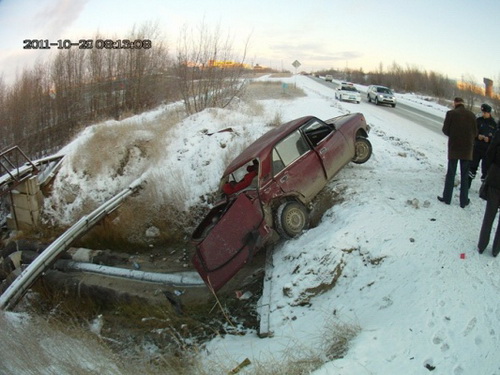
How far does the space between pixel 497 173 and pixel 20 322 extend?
7661 millimetres

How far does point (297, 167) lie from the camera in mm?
7488

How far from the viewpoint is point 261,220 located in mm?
6805

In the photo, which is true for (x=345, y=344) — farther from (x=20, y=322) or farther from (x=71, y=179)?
(x=71, y=179)

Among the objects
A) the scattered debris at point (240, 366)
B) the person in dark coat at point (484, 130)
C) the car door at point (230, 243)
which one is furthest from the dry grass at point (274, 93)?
the scattered debris at point (240, 366)

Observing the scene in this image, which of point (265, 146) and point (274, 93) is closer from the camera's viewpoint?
point (265, 146)

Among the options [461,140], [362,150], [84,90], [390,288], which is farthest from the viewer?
[84,90]

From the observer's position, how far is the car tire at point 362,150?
9.22m

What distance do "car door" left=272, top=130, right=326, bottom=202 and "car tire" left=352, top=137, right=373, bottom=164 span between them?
1862 millimetres

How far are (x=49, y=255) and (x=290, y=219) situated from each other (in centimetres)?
559

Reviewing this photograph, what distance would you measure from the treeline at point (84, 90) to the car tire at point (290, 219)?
56.1 ft

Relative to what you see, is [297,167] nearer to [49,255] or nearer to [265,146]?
[265,146]

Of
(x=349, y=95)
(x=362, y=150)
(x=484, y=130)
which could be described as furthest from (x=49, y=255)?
(x=349, y=95)

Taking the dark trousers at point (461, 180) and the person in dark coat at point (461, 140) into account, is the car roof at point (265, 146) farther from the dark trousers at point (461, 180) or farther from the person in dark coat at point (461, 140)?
the dark trousers at point (461, 180)

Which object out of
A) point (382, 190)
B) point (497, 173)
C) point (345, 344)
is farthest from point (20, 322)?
point (497, 173)
